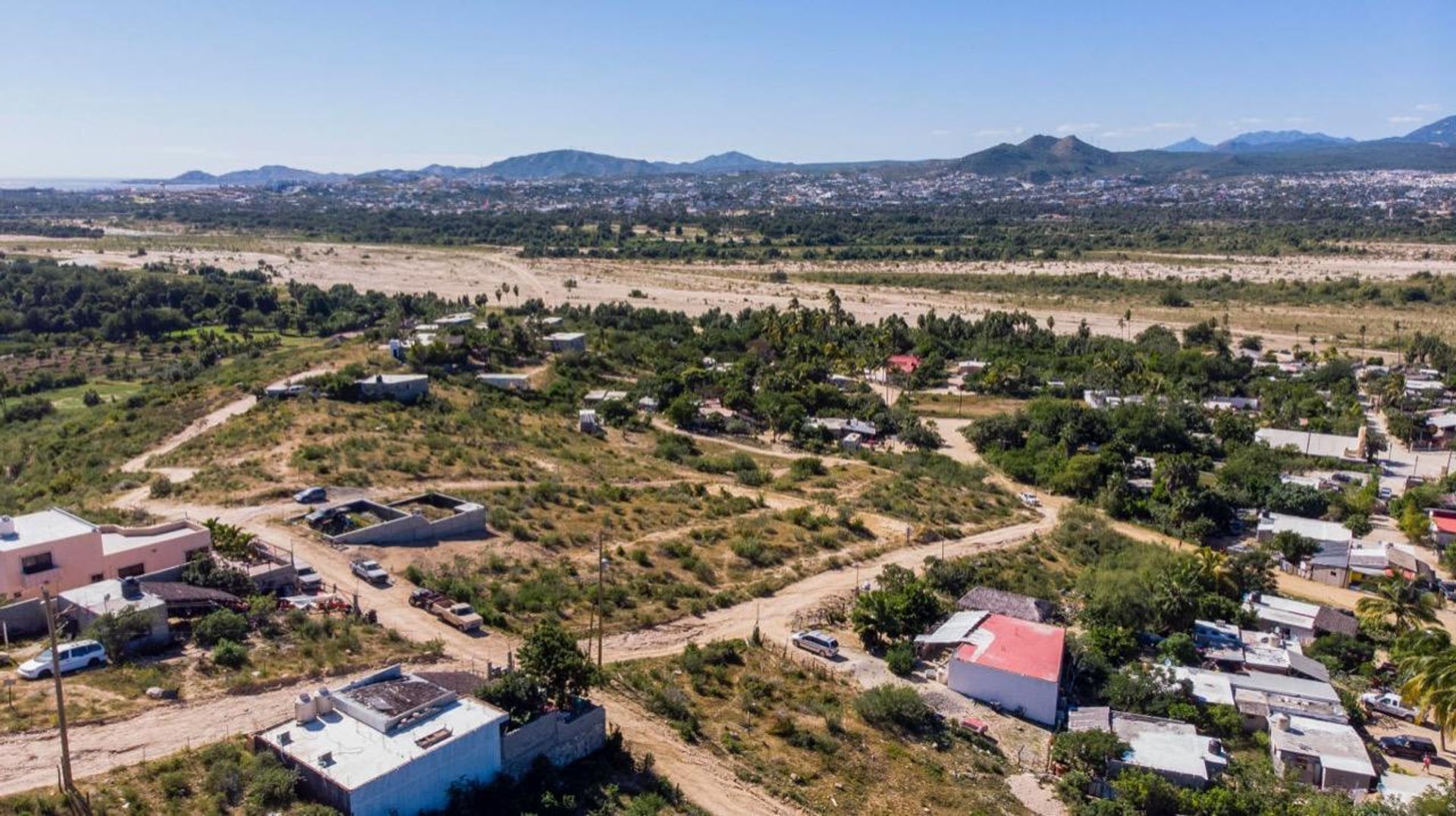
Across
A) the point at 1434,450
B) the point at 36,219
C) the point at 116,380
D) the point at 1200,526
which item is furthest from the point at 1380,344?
the point at 36,219

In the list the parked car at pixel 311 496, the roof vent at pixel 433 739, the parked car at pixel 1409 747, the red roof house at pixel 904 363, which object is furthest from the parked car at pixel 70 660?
the red roof house at pixel 904 363

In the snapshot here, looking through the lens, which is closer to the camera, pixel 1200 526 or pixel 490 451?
pixel 1200 526

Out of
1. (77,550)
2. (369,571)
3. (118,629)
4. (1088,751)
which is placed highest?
(77,550)

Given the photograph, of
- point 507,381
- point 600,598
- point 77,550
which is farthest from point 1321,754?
point 507,381

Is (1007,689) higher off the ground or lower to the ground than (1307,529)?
higher

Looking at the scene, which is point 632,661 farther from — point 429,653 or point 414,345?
point 414,345

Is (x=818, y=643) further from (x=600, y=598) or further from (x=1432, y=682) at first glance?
(x=1432, y=682)
